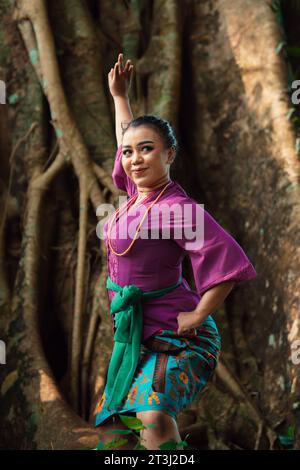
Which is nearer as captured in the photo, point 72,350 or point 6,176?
point 72,350

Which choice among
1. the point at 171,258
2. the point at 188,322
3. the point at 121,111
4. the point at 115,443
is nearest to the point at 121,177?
the point at 121,111

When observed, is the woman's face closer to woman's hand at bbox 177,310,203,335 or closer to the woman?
the woman

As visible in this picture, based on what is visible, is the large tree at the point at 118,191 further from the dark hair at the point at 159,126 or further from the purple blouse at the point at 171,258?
the dark hair at the point at 159,126

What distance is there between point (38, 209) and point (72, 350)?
861 mm

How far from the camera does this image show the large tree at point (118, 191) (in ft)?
13.3

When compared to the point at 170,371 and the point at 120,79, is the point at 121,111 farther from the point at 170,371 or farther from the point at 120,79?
the point at 170,371

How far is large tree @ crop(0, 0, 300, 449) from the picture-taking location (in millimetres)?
4059

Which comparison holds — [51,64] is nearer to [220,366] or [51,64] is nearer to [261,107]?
[261,107]

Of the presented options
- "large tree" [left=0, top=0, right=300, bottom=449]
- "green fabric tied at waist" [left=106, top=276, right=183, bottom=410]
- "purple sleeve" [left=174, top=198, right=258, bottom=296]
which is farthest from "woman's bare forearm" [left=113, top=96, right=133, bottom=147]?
"large tree" [left=0, top=0, right=300, bottom=449]

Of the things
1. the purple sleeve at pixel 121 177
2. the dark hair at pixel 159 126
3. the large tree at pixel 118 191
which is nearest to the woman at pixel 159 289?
the dark hair at pixel 159 126

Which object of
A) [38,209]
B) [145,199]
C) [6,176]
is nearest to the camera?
[145,199]

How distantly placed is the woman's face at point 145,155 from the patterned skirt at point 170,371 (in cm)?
54

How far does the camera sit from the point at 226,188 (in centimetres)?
468

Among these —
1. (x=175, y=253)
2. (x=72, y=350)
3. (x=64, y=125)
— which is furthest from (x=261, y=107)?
(x=175, y=253)
